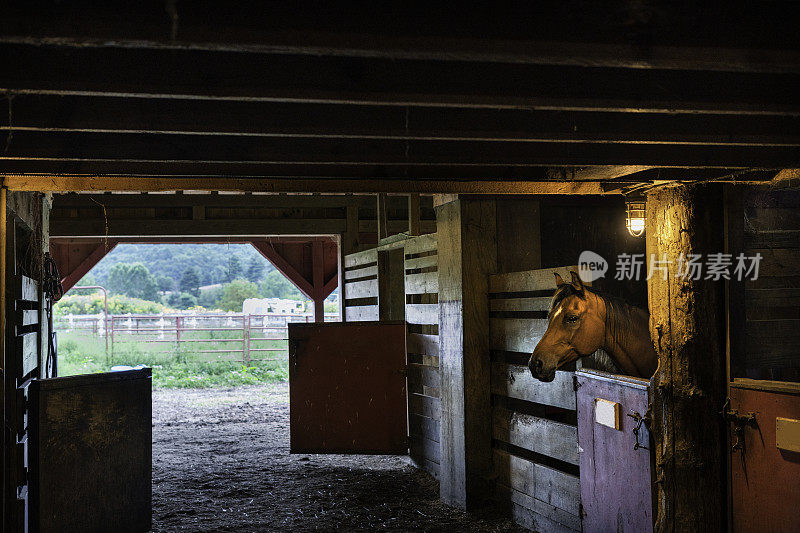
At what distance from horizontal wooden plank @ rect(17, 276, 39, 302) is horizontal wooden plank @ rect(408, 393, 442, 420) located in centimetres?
303

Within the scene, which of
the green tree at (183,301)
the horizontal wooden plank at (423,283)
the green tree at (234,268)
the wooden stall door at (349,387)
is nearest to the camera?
the horizontal wooden plank at (423,283)

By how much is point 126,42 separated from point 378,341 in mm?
4952

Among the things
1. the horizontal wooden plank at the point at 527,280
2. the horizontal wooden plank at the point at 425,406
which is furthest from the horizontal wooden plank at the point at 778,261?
the horizontal wooden plank at the point at 425,406

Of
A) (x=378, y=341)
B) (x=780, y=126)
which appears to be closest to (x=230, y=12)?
(x=780, y=126)

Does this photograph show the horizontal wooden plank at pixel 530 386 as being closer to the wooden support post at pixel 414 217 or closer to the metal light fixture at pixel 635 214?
the metal light fixture at pixel 635 214

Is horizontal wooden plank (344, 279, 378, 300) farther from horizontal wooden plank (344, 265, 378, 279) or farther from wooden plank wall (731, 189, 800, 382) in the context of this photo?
wooden plank wall (731, 189, 800, 382)

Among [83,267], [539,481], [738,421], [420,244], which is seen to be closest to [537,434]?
[539,481]

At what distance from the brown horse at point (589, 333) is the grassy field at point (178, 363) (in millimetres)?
9210

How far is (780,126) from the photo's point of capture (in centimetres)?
277

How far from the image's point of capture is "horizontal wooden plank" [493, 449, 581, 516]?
406cm

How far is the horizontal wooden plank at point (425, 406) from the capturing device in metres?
5.88

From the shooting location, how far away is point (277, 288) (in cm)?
3869

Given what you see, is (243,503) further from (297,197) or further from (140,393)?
(297,197)

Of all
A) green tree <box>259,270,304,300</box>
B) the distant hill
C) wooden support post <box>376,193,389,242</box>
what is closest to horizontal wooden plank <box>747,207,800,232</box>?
wooden support post <box>376,193,389,242</box>
